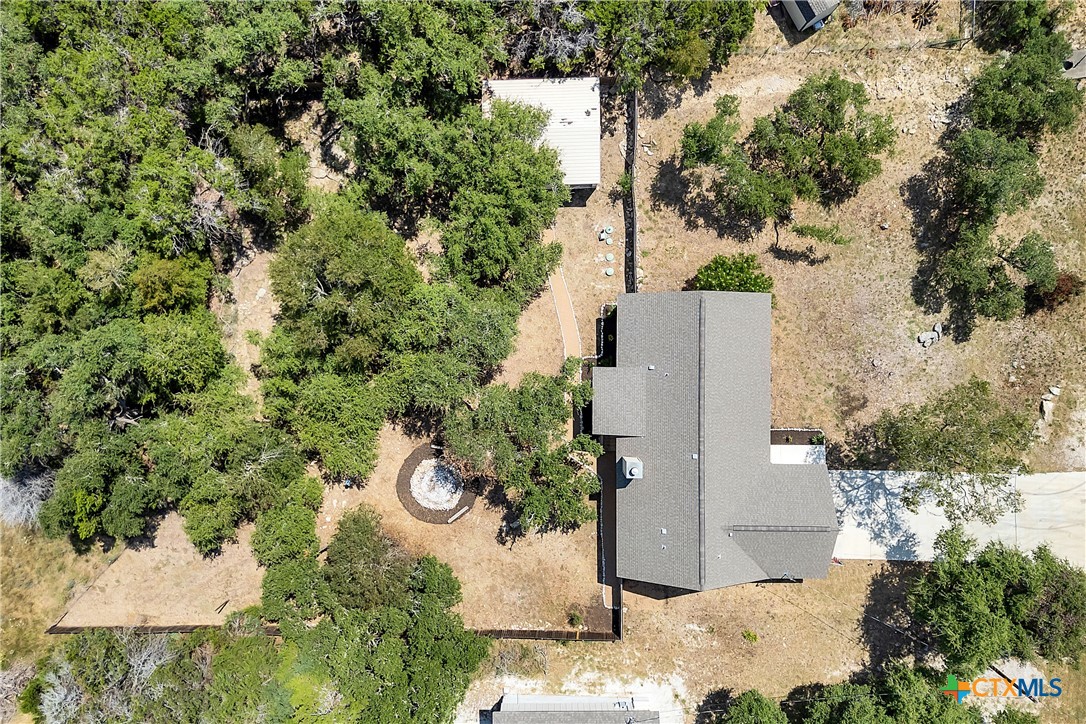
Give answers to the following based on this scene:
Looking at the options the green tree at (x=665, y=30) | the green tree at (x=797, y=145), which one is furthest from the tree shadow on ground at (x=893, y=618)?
the green tree at (x=665, y=30)

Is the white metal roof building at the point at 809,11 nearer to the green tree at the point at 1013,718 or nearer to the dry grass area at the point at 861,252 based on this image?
the dry grass area at the point at 861,252

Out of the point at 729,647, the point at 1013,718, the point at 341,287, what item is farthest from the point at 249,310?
the point at 1013,718

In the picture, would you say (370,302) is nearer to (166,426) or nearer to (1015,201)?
(166,426)

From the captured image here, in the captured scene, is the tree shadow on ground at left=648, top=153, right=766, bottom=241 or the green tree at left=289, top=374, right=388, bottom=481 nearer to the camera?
the green tree at left=289, top=374, right=388, bottom=481

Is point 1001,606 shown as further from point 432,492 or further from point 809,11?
point 809,11

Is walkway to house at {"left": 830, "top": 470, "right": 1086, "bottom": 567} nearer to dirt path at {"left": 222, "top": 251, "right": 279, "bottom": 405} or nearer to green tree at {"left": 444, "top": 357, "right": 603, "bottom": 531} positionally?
green tree at {"left": 444, "top": 357, "right": 603, "bottom": 531}

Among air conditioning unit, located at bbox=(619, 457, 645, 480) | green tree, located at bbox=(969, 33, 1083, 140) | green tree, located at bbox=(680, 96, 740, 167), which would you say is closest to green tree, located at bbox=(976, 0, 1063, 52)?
green tree, located at bbox=(969, 33, 1083, 140)

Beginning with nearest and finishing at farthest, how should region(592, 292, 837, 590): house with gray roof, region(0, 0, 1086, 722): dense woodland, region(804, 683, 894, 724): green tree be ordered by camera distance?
region(804, 683, 894, 724): green tree, region(592, 292, 837, 590): house with gray roof, region(0, 0, 1086, 722): dense woodland
